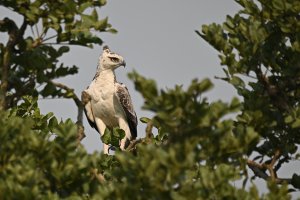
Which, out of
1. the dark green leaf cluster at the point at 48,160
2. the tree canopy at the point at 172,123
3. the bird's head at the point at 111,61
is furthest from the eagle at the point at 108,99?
the dark green leaf cluster at the point at 48,160

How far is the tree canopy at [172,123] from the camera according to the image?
843cm

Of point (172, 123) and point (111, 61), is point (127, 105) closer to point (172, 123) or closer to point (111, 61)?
point (111, 61)

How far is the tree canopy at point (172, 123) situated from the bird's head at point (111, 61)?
7.05 m

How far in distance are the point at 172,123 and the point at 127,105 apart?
11605 millimetres

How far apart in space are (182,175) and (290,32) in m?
4.00

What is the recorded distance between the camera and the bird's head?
1958cm

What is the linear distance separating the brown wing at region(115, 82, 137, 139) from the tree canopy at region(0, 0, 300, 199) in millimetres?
7025

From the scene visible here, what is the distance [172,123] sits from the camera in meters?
8.42

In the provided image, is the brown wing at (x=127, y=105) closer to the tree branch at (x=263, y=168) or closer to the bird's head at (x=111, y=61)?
the bird's head at (x=111, y=61)

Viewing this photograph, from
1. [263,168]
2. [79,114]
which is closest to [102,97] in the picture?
[263,168]

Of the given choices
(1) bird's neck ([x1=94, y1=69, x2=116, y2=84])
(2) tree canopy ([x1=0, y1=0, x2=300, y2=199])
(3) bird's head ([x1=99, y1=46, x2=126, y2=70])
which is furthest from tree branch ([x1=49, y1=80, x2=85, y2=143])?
(3) bird's head ([x1=99, y1=46, x2=126, y2=70])

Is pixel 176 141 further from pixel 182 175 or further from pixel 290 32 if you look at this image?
pixel 290 32

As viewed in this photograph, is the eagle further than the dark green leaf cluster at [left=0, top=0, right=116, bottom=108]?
Yes

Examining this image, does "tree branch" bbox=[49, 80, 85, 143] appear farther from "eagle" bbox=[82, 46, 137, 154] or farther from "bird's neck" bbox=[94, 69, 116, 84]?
"bird's neck" bbox=[94, 69, 116, 84]
